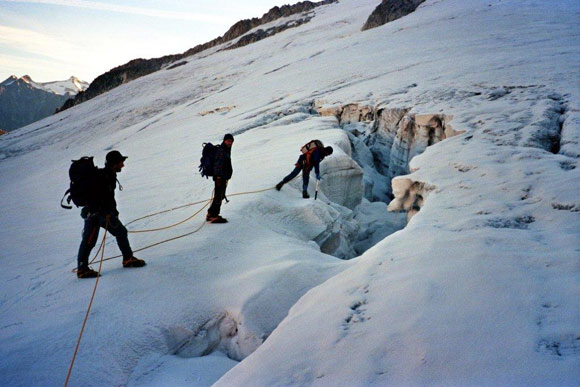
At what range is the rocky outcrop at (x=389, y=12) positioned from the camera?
3250cm

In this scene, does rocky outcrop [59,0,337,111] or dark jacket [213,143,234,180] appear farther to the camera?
rocky outcrop [59,0,337,111]

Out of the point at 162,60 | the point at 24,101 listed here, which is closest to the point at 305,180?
the point at 162,60

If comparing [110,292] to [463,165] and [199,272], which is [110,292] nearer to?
[199,272]

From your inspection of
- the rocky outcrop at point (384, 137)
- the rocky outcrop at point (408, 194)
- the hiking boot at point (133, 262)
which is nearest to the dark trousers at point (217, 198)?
the hiking boot at point (133, 262)

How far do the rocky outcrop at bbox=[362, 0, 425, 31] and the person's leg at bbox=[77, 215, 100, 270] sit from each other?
34395 mm

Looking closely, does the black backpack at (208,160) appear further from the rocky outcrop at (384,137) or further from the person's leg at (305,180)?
the rocky outcrop at (384,137)

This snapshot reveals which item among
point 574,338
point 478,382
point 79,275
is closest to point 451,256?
point 574,338

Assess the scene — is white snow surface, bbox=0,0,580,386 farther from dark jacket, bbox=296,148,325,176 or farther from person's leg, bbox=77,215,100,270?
dark jacket, bbox=296,148,325,176

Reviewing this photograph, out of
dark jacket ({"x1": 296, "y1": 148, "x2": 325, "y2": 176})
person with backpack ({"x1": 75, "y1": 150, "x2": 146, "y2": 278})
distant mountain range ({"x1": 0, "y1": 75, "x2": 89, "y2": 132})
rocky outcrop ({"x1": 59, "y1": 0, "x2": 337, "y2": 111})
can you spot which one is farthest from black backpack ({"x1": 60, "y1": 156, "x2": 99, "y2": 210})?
distant mountain range ({"x1": 0, "y1": 75, "x2": 89, "y2": 132})

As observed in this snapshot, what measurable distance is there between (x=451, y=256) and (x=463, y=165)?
10.1 ft

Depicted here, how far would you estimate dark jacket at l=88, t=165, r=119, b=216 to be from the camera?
3.80 m

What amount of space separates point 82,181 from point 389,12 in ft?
119

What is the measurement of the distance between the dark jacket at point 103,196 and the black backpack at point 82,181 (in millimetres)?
53

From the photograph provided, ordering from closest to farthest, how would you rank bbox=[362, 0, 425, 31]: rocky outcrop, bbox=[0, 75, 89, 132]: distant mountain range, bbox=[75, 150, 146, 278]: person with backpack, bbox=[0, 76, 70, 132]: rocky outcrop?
bbox=[75, 150, 146, 278]: person with backpack < bbox=[362, 0, 425, 31]: rocky outcrop < bbox=[0, 76, 70, 132]: rocky outcrop < bbox=[0, 75, 89, 132]: distant mountain range
